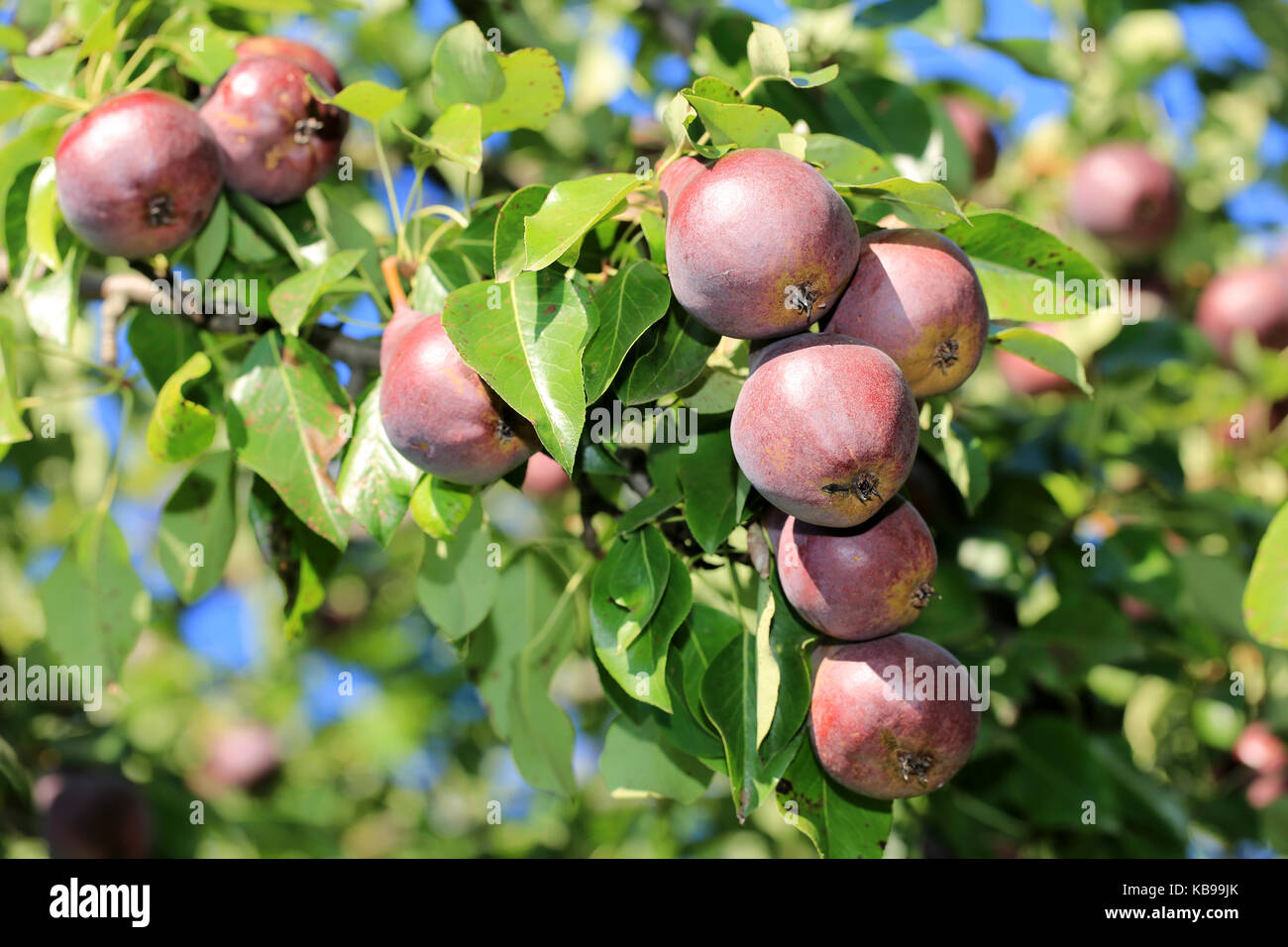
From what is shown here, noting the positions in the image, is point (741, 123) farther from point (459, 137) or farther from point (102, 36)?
point (102, 36)

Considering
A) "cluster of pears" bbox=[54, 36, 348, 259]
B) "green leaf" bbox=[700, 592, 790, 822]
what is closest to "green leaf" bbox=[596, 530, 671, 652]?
"green leaf" bbox=[700, 592, 790, 822]

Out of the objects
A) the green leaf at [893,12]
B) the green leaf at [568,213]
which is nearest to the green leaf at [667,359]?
the green leaf at [568,213]

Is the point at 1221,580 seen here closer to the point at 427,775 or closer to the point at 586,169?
the point at 586,169

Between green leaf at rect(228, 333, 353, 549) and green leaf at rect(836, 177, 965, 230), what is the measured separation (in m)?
0.83

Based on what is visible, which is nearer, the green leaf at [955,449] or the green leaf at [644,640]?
the green leaf at [644,640]

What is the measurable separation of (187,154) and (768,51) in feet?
3.05

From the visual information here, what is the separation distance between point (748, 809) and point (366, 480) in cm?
70

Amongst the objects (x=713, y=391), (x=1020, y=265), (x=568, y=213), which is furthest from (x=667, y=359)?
(x=1020, y=265)

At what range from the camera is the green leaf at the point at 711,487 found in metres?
1.46

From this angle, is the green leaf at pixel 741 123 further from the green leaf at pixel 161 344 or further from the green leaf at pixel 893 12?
the green leaf at pixel 893 12

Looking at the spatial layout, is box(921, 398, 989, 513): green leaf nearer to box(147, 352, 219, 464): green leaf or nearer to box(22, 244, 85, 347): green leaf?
box(147, 352, 219, 464): green leaf

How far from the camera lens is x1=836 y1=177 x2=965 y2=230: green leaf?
4.54 ft

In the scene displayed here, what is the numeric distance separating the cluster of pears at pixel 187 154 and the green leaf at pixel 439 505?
2.11 feet
